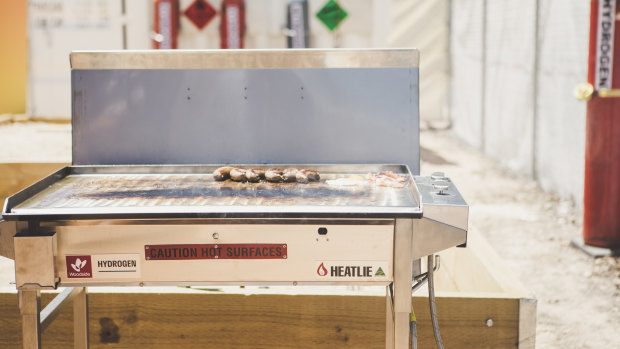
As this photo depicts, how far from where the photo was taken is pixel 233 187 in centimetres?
→ 191

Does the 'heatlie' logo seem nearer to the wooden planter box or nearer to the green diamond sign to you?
the wooden planter box

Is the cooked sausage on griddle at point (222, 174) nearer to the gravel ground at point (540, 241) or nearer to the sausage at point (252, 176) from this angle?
the sausage at point (252, 176)

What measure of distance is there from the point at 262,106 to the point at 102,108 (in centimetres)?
55

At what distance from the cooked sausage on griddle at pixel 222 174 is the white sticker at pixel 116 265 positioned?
44cm

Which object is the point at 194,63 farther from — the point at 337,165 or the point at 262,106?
the point at 337,165

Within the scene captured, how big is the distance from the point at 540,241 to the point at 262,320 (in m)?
3.18

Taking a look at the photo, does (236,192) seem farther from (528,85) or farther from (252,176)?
(528,85)

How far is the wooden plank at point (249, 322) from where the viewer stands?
2.21 metres

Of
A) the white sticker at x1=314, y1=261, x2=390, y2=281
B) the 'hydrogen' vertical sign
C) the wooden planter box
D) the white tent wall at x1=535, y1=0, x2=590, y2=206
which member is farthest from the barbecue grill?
the white tent wall at x1=535, y1=0, x2=590, y2=206

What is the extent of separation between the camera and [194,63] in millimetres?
2299

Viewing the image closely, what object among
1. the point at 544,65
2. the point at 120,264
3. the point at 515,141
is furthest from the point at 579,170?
the point at 120,264

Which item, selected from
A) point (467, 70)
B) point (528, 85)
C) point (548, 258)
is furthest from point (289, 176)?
point (467, 70)

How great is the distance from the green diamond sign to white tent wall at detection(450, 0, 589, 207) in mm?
2012

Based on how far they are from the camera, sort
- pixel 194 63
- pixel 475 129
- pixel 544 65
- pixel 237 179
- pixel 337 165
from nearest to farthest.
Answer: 1. pixel 237 179
2. pixel 337 165
3. pixel 194 63
4. pixel 544 65
5. pixel 475 129
